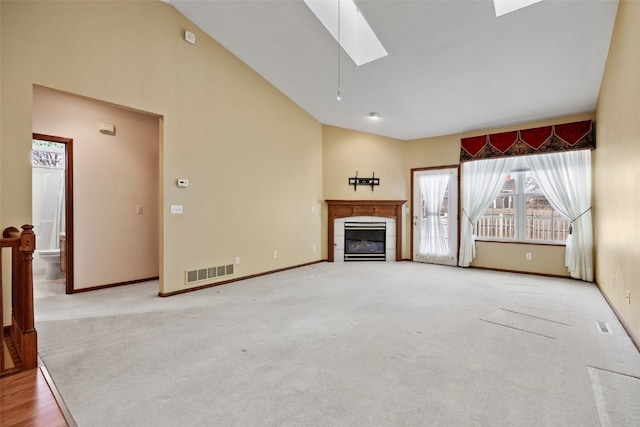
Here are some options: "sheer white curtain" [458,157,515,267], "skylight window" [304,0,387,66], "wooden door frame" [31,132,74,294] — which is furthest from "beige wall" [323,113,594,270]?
"wooden door frame" [31,132,74,294]

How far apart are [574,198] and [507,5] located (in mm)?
3403

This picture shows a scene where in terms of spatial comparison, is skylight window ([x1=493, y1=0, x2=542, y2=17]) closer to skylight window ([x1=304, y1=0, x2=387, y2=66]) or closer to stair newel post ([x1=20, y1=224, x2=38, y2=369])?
skylight window ([x1=304, y1=0, x2=387, y2=66])

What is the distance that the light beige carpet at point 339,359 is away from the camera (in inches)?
67.1

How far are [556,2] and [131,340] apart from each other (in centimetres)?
493

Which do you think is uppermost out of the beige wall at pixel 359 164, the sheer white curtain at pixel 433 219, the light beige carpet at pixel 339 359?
the beige wall at pixel 359 164

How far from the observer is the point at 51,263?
5027mm

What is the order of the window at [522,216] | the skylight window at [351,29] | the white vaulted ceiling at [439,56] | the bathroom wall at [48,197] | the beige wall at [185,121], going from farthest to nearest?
the bathroom wall at [48,197] < the window at [522,216] < the skylight window at [351,29] < the white vaulted ceiling at [439,56] < the beige wall at [185,121]

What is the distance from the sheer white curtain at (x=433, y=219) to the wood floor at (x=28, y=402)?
6.23 metres

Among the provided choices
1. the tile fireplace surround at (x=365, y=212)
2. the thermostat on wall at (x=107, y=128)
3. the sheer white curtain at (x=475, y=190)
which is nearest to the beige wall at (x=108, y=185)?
the thermostat on wall at (x=107, y=128)

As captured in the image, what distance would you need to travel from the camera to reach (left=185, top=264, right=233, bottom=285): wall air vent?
4.22 m

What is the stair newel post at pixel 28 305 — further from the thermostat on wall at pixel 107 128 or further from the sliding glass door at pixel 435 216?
the sliding glass door at pixel 435 216

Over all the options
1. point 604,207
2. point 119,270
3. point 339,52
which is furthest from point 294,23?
point 604,207

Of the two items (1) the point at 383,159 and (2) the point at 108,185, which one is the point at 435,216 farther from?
(2) the point at 108,185

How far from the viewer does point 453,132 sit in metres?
6.32
